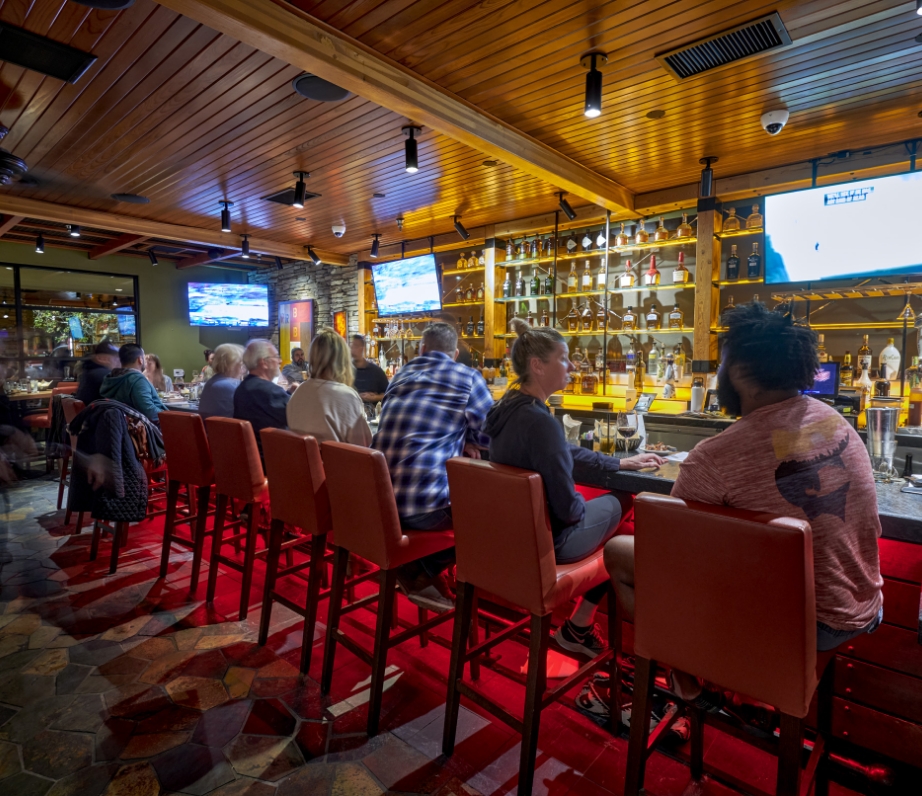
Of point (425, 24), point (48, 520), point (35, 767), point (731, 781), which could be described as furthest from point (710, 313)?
point (48, 520)

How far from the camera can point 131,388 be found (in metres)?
3.90

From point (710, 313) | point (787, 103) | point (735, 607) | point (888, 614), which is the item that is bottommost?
point (888, 614)

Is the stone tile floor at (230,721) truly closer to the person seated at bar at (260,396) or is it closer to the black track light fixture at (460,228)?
the person seated at bar at (260,396)

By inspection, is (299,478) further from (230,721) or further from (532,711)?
(532,711)

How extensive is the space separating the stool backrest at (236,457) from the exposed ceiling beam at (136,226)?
4659 mm

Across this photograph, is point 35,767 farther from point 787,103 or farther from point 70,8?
point 787,103

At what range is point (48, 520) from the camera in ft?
15.6

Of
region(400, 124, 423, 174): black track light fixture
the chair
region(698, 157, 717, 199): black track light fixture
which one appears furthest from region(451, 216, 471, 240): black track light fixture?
the chair

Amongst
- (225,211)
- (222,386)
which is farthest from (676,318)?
(225,211)

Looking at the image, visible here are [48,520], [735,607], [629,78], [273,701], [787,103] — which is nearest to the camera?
[735,607]

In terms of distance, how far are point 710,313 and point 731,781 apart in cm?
419

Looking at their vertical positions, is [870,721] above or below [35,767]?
above

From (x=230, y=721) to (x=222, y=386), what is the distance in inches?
91.3

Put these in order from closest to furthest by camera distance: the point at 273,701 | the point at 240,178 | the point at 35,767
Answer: the point at 35,767
the point at 273,701
the point at 240,178
